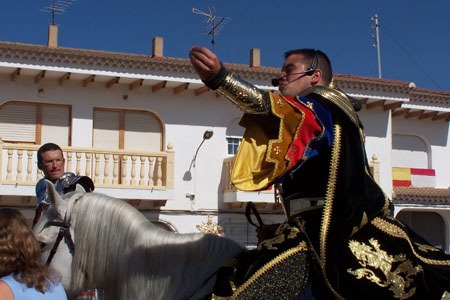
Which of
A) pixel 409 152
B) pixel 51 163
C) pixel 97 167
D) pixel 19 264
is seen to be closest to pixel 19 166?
pixel 97 167

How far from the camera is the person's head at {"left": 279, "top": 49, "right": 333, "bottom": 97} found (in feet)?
11.9

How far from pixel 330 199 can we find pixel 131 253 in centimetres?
101

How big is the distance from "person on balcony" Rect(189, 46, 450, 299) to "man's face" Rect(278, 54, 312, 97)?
9.4 inches

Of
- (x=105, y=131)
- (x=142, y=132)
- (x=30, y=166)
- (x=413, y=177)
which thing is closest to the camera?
(x=30, y=166)

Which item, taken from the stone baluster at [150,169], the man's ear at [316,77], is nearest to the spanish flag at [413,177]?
the stone baluster at [150,169]

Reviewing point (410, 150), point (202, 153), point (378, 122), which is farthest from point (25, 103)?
point (410, 150)

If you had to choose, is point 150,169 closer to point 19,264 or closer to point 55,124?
point 55,124

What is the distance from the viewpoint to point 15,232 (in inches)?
113

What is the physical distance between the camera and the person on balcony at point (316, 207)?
10.0 feet

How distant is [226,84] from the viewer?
302 centimetres

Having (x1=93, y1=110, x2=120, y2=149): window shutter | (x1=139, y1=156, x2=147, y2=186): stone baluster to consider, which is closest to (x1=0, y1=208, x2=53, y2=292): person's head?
(x1=139, y1=156, x2=147, y2=186): stone baluster

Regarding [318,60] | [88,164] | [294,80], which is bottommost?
[88,164]

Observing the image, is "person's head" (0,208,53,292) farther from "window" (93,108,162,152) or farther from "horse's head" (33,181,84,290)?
"window" (93,108,162,152)

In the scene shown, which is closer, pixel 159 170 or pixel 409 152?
pixel 159 170
